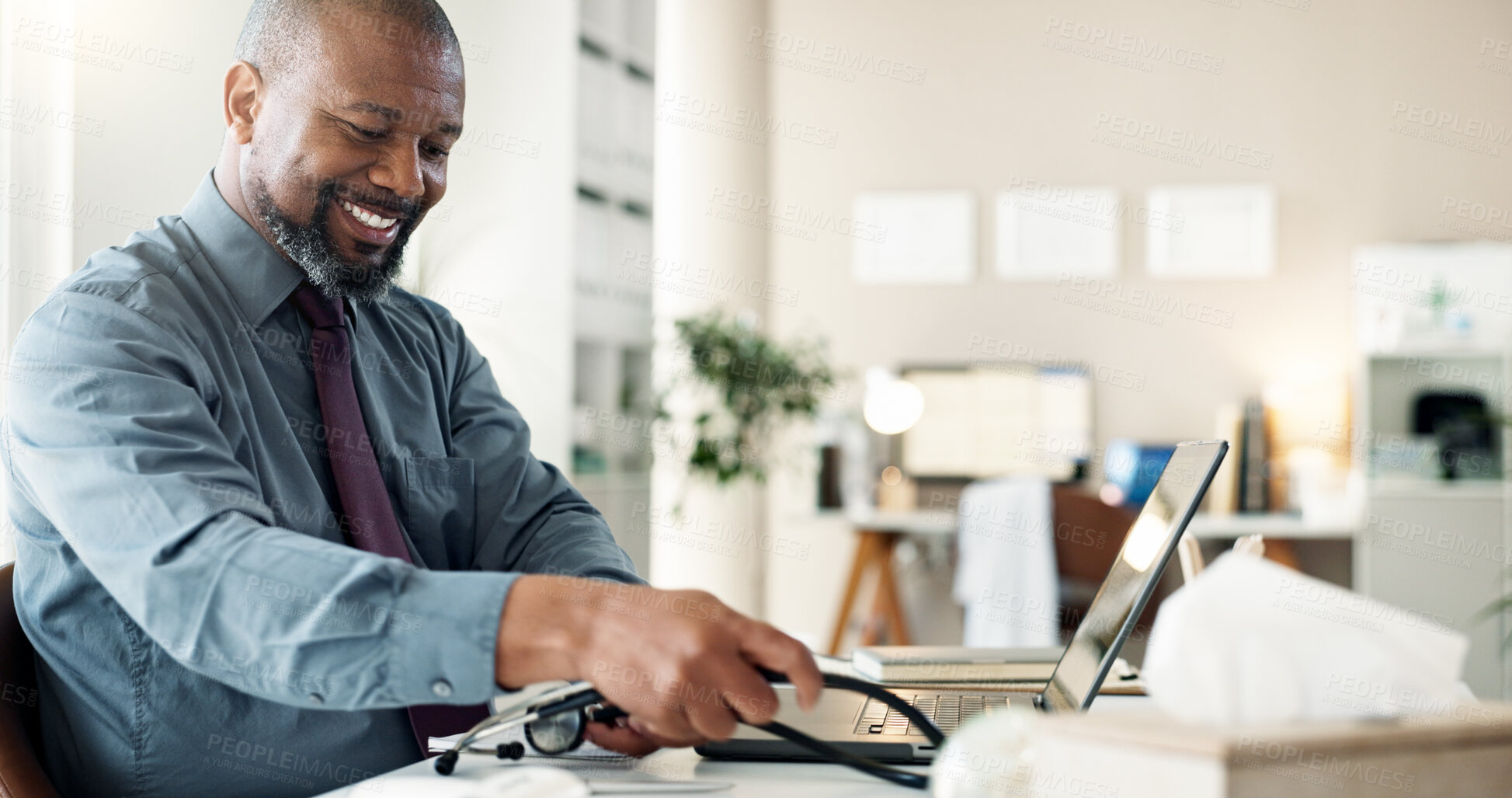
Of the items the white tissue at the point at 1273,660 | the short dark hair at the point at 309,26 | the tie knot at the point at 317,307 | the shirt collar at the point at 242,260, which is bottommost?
the white tissue at the point at 1273,660

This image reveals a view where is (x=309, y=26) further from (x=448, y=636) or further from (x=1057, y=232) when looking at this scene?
(x=1057, y=232)

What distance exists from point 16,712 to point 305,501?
286 millimetres

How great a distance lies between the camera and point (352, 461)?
1.17 metres

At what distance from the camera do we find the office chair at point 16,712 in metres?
0.91

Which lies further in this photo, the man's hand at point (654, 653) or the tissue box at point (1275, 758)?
the man's hand at point (654, 653)

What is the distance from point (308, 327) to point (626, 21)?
12.5 feet

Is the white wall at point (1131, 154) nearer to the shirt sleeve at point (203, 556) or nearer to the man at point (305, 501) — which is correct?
the man at point (305, 501)

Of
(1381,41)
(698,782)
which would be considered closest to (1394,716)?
(698,782)

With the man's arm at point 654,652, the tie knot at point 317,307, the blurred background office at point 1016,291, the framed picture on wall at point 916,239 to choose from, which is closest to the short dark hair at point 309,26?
the tie knot at point 317,307

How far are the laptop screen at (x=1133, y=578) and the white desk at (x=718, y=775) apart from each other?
76 mm

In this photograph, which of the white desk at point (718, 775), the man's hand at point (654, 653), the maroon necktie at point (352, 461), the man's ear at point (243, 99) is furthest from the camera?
the man's ear at point (243, 99)

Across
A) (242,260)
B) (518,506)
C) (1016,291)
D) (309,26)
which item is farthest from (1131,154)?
(242,260)

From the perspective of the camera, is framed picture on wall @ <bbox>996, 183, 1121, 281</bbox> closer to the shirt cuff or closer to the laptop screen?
the laptop screen

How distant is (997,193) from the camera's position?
4914 mm
